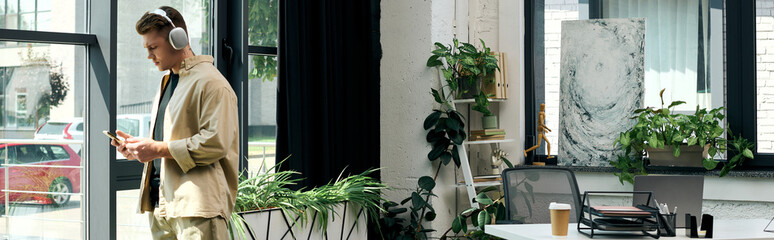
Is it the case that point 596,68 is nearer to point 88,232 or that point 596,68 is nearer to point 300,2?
point 300,2

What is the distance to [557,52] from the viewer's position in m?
5.26

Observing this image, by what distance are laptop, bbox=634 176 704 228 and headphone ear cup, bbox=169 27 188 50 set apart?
1939 millimetres

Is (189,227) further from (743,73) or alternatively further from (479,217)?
(743,73)

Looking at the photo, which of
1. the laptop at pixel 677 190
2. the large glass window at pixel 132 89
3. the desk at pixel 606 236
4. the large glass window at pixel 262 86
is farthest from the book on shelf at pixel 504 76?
the large glass window at pixel 132 89

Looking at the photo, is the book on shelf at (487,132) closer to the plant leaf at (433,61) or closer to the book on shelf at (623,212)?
the plant leaf at (433,61)

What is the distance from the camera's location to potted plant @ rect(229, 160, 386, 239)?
140 inches

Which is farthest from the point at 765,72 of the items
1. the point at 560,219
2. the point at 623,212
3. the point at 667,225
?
the point at 560,219

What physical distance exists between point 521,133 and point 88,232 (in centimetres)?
295

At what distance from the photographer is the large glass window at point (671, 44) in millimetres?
4914

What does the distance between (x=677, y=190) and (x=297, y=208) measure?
1.79 metres

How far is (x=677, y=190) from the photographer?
10.5 feet

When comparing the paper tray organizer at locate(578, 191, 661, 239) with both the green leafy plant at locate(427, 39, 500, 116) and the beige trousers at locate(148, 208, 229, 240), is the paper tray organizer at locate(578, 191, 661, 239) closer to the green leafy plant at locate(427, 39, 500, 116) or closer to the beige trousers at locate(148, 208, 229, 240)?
the beige trousers at locate(148, 208, 229, 240)

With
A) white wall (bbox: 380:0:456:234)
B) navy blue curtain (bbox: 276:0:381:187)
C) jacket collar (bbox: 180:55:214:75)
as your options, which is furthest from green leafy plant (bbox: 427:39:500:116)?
jacket collar (bbox: 180:55:214:75)

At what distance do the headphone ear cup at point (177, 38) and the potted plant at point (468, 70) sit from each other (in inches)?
91.0
